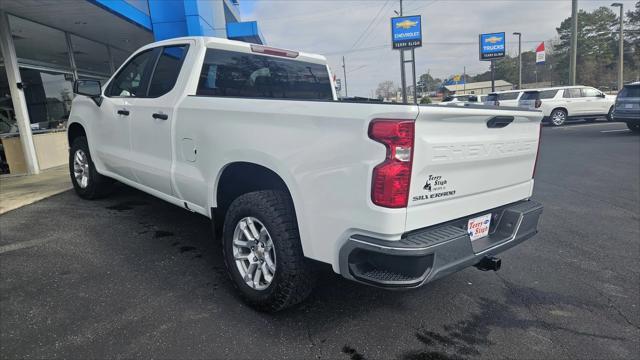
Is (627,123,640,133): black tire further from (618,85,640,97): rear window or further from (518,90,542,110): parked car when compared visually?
(518,90,542,110): parked car

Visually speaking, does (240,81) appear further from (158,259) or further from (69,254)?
(69,254)

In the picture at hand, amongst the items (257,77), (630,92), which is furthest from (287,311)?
(630,92)

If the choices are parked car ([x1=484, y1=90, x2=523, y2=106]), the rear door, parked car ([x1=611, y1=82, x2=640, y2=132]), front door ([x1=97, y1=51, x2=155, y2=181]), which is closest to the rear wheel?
the rear door

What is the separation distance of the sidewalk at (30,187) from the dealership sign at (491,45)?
3251 centimetres

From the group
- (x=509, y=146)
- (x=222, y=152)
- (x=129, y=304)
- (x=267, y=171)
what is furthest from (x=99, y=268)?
(x=509, y=146)

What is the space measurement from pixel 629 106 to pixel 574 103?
5.86 m

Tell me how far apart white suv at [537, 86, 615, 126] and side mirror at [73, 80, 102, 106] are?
19155mm

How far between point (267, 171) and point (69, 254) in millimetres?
2478

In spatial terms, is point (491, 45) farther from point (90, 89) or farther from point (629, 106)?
point (90, 89)

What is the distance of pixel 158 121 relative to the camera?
370 cm

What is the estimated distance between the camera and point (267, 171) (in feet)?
9.31

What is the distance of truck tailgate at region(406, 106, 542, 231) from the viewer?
2.17 metres

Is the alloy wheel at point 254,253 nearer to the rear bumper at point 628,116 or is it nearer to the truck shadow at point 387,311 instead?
the truck shadow at point 387,311

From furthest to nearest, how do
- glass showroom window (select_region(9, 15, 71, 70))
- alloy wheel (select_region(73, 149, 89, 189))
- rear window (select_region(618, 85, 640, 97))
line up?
rear window (select_region(618, 85, 640, 97))
glass showroom window (select_region(9, 15, 71, 70))
alloy wheel (select_region(73, 149, 89, 189))
